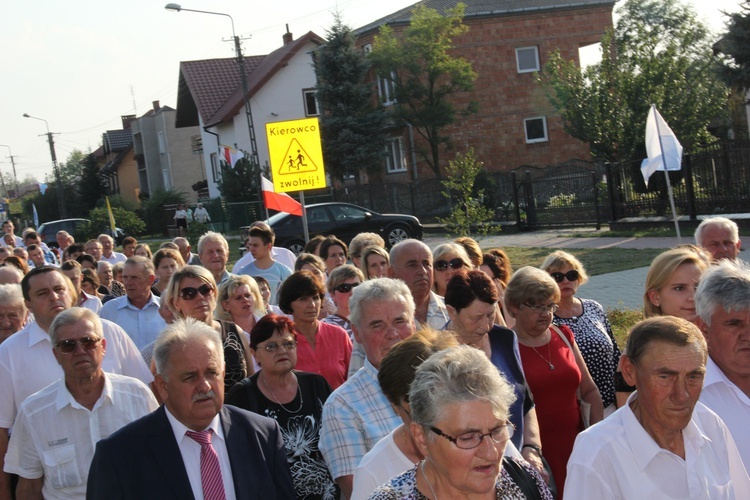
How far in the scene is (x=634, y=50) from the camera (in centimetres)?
3503

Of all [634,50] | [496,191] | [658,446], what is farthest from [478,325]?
[634,50]

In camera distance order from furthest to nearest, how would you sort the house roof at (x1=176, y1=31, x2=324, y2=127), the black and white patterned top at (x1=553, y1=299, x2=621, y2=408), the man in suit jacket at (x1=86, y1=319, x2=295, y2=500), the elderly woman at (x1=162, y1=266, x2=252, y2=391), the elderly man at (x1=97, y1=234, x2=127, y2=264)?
the house roof at (x1=176, y1=31, x2=324, y2=127) < the elderly man at (x1=97, y1=234, x2=127, y2=264) < the elderly woman at (x1=162, y1=266, x2=252, y2=391) < the black and white patterned top at (x1=553, y1=299, x2=621, y2=408) < the man in suit jacket at (x1=86, y1=319, x2=295, y2=500)

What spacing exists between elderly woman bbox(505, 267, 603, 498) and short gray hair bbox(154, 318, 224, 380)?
2.08 meters

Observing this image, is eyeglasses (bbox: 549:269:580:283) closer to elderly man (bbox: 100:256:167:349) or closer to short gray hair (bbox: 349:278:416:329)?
short gray hair (bbox: 349:278:416:329)

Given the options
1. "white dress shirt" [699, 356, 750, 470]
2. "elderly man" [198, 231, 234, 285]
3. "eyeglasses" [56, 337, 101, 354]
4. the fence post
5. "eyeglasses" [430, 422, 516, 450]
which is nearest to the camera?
"eyeglasses" [430, 422, 516, 450]

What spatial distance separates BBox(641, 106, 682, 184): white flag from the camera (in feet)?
50.3

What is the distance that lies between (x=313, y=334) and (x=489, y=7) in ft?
136

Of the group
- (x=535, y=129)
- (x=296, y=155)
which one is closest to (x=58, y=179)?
(x=535, y=129)

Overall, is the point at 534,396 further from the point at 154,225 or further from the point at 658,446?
the point at 154,225

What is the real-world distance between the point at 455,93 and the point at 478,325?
4050 centimetres

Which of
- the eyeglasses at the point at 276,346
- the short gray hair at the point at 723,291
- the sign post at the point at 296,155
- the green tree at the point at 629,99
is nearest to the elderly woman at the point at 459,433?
the short gray hair at the point at 723,291

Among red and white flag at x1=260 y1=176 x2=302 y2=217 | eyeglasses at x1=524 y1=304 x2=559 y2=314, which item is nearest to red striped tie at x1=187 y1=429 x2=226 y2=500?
eyeglasses at x1=524 y1=304 x2=559 y2=314

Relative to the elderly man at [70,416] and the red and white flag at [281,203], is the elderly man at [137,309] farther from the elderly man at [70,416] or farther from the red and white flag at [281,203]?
the red and white flag at [281,203]

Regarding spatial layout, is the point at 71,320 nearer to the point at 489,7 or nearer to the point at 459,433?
the point at 459,433
